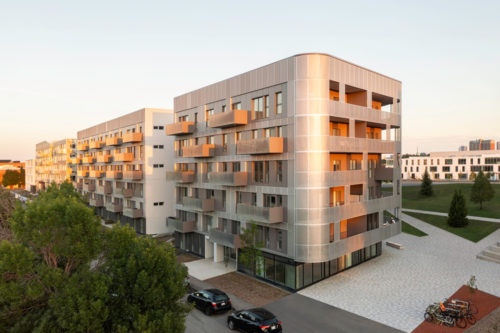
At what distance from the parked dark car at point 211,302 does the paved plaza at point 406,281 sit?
6.69 m

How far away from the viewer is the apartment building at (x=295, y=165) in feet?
85.8

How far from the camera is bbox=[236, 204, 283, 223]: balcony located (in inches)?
1048

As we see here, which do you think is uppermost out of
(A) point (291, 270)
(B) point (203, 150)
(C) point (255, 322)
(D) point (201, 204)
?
(B) point (203, 150)

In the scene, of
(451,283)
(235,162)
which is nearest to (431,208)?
(451,283)

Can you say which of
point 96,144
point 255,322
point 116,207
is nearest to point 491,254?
point 255,322

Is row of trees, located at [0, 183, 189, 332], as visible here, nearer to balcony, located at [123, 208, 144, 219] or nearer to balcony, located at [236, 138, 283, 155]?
balcony, located at [236, 138, 283, 155]

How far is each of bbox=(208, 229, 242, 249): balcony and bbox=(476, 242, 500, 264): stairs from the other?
25.8 metres

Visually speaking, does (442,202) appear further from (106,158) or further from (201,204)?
(106,158)

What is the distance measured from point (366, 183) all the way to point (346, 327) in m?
14.3

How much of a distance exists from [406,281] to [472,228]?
82.7 ft

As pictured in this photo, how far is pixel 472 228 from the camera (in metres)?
46.0

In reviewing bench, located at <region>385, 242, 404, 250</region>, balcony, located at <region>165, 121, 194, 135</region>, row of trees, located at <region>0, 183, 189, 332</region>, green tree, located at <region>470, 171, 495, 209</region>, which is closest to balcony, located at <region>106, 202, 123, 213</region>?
balcony, located at <region>165, 121, 194, 135</region>

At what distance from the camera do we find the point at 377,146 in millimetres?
31359

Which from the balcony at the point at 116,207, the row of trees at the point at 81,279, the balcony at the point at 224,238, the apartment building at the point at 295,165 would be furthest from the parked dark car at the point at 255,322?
the balcony at the point at 116,207
